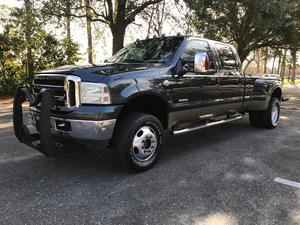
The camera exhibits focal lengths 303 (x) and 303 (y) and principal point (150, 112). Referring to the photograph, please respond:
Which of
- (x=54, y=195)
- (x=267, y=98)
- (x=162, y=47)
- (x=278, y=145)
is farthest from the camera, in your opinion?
(x=267, y=98)

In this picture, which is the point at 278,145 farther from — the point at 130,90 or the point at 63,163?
the point at 63,163

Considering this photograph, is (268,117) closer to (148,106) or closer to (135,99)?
(148,106)

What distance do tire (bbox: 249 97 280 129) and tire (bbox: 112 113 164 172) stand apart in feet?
12.7

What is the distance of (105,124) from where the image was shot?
370 cm

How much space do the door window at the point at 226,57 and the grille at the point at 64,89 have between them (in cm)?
320

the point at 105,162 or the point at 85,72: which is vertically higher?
the point at 85,72

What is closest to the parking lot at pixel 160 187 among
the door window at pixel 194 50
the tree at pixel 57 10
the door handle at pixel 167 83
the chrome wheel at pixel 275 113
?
the door handle at pixel 167 83

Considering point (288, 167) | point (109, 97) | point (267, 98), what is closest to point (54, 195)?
point (109, 97)

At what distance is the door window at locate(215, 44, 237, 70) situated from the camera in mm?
5911

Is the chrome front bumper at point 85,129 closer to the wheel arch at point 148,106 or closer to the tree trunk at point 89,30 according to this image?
the wheel arch at point 148,106

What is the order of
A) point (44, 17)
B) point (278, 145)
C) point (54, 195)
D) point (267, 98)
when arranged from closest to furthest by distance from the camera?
point (54, 195) → point (278, 145) → point (267, 98) → point (44, 17)

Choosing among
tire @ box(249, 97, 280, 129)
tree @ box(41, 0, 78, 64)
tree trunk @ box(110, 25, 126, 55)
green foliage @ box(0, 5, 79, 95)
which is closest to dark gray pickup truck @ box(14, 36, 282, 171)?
tire @ box(249, 97, 280, 129)

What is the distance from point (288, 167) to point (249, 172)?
2.35 ft

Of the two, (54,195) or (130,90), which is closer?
(54,195)
